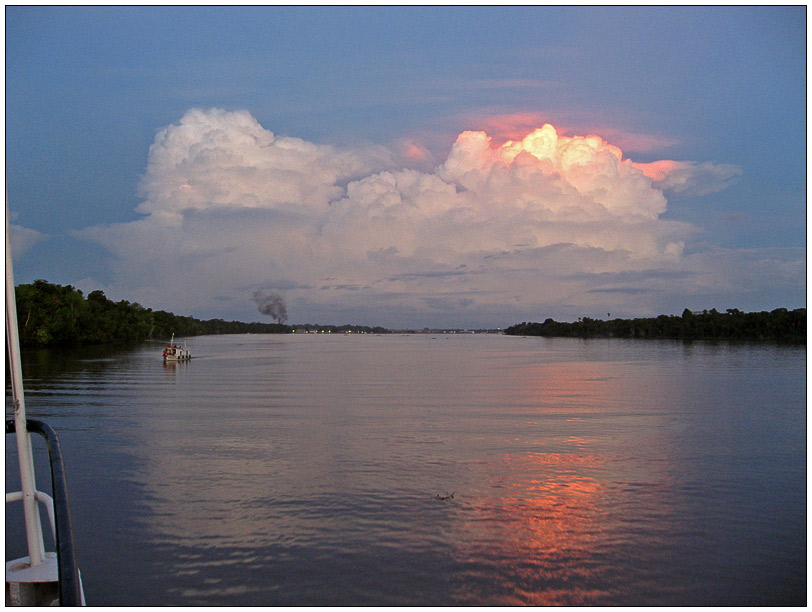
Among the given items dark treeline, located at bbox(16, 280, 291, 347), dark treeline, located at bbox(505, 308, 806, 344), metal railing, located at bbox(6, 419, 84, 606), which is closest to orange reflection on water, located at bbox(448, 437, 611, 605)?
metal railing, located at bbox(6, 419, 84, 606)

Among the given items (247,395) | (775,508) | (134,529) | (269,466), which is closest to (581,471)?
(775,508)

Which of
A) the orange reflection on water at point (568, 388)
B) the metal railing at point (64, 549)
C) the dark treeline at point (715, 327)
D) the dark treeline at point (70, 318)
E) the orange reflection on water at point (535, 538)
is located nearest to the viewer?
the metal railing at point (64, 549)

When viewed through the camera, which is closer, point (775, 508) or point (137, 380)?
point (775, 508)

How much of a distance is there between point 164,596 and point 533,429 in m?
11.5

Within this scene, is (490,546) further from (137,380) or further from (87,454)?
(137,380)

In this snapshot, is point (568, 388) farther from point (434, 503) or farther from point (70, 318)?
point (70, 318)

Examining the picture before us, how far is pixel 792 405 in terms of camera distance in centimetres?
2241

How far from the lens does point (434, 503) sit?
9992 mm

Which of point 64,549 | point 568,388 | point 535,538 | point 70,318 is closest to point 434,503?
point 535,538

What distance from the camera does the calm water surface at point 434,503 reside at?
7223 mm

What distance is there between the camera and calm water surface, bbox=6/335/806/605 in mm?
7223

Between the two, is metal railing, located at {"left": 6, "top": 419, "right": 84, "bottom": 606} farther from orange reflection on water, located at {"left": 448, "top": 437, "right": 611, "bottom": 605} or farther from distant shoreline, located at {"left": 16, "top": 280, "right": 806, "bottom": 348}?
distant shoreline, located at {"left": 16, "top": 280, "right": 806, "bottom": 348}

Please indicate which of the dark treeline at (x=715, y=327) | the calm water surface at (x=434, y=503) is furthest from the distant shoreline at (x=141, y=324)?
the calm water surface at (x=434, y=503)

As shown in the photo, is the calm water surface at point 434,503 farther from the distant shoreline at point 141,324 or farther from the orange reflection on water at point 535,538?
the distant shoreline at point 141,324
